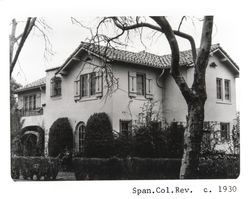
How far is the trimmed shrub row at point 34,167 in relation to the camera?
6387 millimetres

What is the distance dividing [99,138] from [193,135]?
1.48 m

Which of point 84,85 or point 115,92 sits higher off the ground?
point 84,85

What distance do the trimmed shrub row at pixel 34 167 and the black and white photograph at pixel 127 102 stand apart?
0.02 metres

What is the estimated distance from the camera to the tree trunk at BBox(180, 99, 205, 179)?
689 centimetres

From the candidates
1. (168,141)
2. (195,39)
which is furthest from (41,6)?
(168,141)

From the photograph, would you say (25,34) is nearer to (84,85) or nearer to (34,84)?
(34,84)

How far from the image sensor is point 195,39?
693 centimetres

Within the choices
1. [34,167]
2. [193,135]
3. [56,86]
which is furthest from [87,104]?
[193,135]

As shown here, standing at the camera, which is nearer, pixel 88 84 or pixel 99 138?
pixel 88 84

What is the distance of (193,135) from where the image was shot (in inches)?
279

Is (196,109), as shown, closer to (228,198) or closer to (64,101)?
(228,198)

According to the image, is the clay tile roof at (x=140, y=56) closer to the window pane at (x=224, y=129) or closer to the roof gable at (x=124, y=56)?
the roof gable at (x=124, y=56)

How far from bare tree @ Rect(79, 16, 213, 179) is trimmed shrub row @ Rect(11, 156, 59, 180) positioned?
1921 mm

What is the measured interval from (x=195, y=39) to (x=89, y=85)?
69.8 inches
